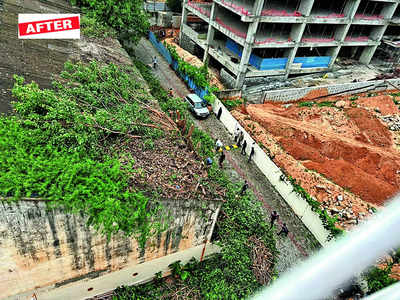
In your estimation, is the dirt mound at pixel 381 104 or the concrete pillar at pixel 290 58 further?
Result: the concrete pillar at pixel 290 58

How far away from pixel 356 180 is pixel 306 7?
17087 mm

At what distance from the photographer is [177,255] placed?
11469 mm

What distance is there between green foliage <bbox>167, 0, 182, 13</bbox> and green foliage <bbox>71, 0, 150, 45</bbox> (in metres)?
17.1

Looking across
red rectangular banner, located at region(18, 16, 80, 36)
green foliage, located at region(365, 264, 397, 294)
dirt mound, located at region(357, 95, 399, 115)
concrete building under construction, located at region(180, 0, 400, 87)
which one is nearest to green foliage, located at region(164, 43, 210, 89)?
concrete building under construction, located at region(180, 0, 400, 87)

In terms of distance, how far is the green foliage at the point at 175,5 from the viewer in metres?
41.6

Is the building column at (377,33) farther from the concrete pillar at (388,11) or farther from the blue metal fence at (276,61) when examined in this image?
the blue metal fence at (276,61)

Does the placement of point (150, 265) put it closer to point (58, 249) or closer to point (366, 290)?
point (58, 249)

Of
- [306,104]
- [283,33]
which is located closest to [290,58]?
[283,33]

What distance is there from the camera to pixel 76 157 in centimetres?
973

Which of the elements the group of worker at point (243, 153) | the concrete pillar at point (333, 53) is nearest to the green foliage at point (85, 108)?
the group of worker at point (243, 153)

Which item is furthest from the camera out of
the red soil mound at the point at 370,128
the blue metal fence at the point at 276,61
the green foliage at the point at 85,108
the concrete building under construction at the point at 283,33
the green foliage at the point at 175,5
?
the green foliage at the point at 175,5

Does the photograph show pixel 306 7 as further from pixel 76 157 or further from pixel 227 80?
pixel 76 157

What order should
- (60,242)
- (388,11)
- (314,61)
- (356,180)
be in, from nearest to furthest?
(60,242) → (356,180) → (314,61) → (388,11)

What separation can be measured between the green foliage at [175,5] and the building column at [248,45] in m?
22.1
